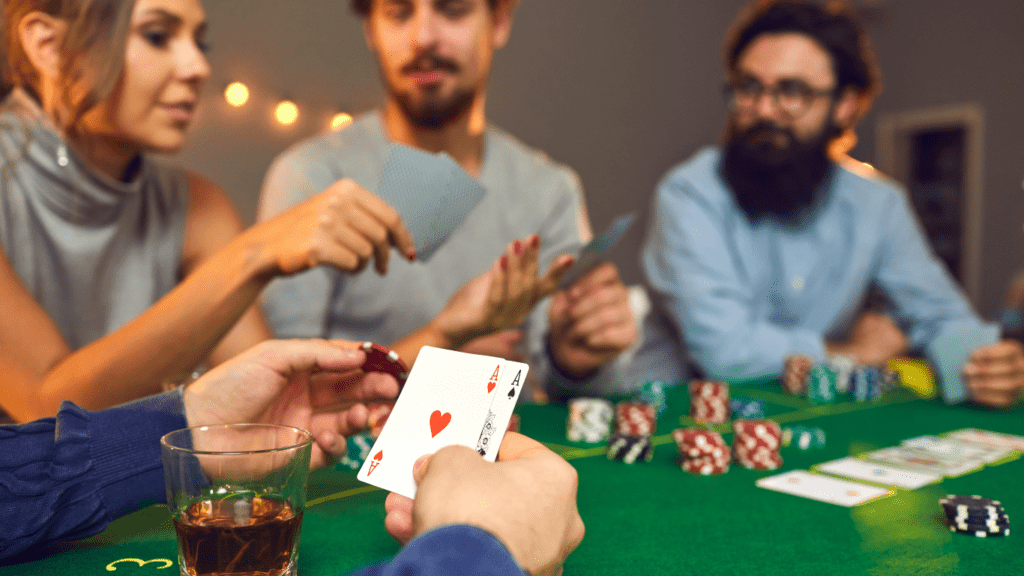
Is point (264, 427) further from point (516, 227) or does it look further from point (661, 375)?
point (661, 375)

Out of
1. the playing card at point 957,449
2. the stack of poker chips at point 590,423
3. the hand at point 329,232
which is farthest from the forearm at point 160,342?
the playing card at point 957,449

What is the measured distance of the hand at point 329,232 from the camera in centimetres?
151

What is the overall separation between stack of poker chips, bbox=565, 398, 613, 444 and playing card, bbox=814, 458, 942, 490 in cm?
43

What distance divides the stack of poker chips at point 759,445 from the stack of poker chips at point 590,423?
0.31 m

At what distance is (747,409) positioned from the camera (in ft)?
6.11

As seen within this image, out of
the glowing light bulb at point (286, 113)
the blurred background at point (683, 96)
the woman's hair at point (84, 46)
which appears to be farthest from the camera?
the blurred background at point (683, 96)

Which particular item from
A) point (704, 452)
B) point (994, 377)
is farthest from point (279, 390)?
point (994, 377)

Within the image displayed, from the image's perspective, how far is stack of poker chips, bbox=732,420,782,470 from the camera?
1386 millimetres

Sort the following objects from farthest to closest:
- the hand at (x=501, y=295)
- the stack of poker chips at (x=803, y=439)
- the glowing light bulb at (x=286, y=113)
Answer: the glowing light bulb at (x=286, y=113) → the hand at (x=501, y=295) → the stack of poker chips at (x=803, y=439)

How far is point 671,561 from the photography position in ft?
3.10

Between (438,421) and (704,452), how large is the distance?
625 millimetres

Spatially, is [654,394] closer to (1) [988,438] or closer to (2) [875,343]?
(1) [988,438]

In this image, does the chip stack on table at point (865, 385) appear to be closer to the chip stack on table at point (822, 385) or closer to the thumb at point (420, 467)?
the chip stack on table at point (822, 385)

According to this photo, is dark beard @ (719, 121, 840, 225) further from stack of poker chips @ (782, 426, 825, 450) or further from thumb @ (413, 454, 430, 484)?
thumb @ (413, 454, 430, 484)
